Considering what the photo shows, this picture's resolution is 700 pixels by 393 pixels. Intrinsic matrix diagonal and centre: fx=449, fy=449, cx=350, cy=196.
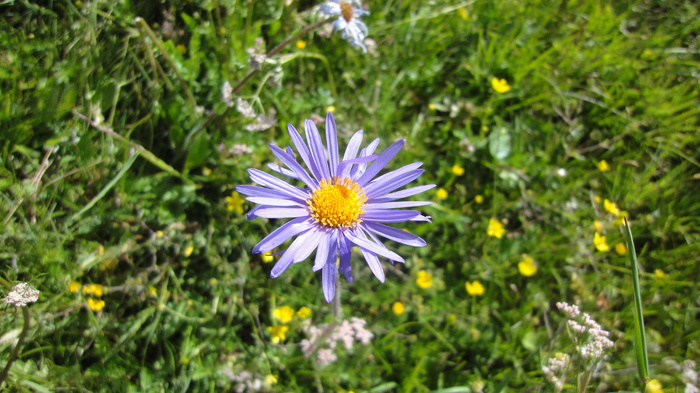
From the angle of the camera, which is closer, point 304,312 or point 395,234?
point 395,234

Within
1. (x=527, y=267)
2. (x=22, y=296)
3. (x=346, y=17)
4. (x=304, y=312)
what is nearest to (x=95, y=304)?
(x=22, y=296)

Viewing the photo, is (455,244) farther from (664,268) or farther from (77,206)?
(77,206)

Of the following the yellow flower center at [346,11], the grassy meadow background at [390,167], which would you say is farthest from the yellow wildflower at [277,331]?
the yellow flower center at [346,11]

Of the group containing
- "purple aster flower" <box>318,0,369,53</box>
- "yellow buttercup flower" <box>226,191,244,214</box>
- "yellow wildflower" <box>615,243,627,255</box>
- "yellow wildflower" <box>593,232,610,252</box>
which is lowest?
"yellow wildflower" <box>615,243,627,255</box>

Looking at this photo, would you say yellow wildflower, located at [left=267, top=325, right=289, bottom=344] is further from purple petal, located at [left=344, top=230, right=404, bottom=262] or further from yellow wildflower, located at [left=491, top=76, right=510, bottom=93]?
yellow wildflower, located at [left=491, top=76, right=510, bottom=93]

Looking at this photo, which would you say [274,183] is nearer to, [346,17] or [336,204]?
[336,204]

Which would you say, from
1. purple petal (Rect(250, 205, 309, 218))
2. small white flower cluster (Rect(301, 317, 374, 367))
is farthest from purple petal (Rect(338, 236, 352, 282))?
small white flower cluster (Rect(301, 317, 374, 367))
